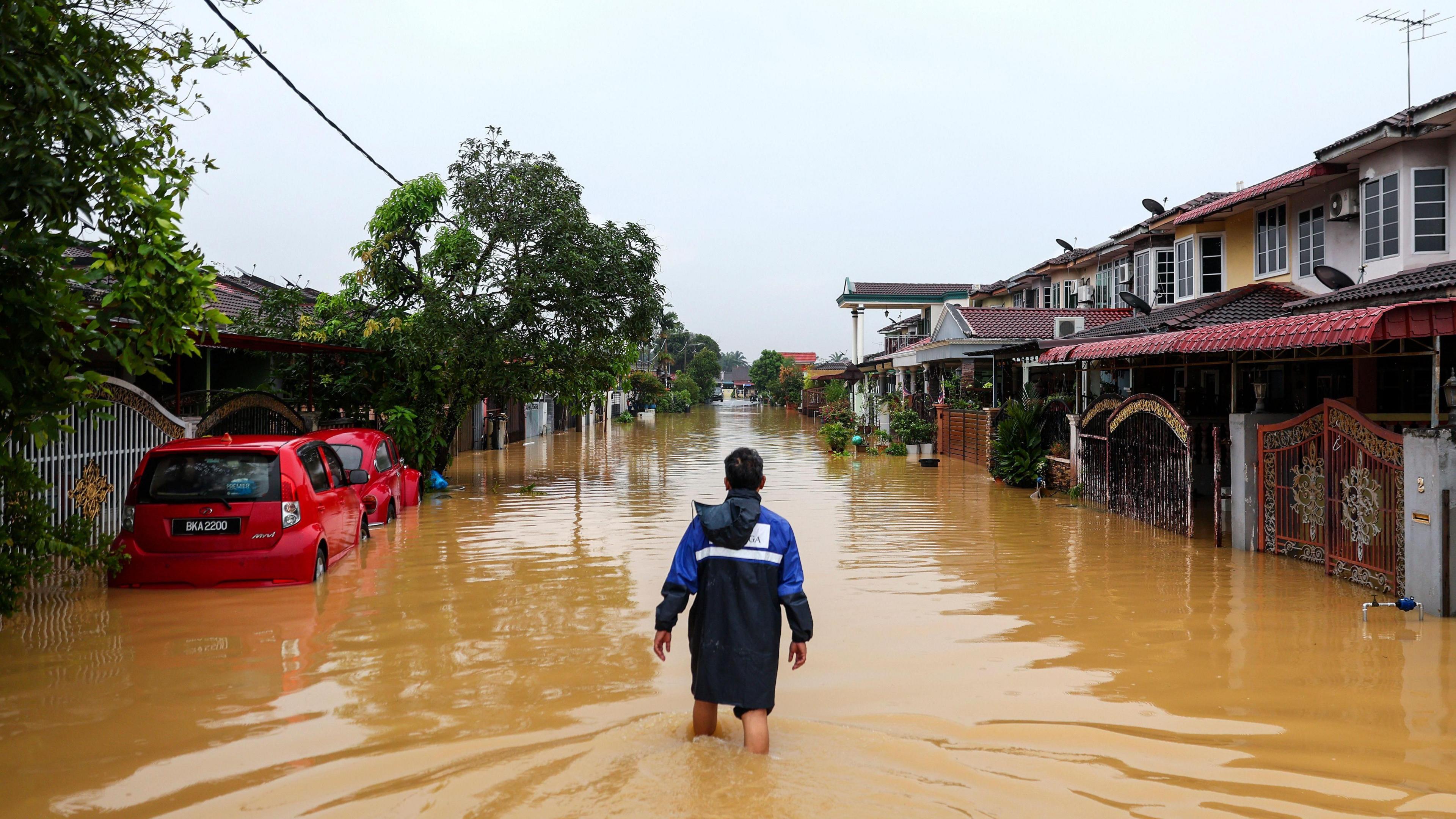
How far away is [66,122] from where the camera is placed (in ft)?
18.4

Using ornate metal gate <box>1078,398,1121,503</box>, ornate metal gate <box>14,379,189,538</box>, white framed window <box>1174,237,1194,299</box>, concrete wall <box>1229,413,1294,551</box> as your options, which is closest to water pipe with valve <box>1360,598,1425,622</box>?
concrete wall <box>1229,413,1294,551</box>

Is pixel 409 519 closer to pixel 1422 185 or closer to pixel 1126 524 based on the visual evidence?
pixel 1126 524

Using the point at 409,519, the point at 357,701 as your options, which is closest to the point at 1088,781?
the point at 357,701

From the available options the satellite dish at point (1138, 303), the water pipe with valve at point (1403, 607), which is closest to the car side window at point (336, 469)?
the water pipe with valve at point (1403, 607)

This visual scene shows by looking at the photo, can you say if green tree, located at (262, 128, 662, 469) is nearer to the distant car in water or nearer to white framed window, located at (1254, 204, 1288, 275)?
the distant car in water

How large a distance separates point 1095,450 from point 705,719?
12.6 metres

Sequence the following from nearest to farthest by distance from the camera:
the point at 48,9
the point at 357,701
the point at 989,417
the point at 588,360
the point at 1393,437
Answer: the point at 48,9
the point at 357,701
the point at 1393,437
the point at 588,360
the point at 989,417

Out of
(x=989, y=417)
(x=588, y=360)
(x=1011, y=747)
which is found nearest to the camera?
(x=1011, y=747)

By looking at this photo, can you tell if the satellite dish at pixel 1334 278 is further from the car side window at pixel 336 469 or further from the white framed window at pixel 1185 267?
the car side window at pixel 336 469

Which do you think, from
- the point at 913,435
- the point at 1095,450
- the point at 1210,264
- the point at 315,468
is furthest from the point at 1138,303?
the point at 315,468

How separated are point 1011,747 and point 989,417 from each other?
732 inches

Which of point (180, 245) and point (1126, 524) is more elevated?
point (180, 245)

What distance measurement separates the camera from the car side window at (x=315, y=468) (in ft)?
30.9

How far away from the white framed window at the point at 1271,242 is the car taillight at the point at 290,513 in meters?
16.8
